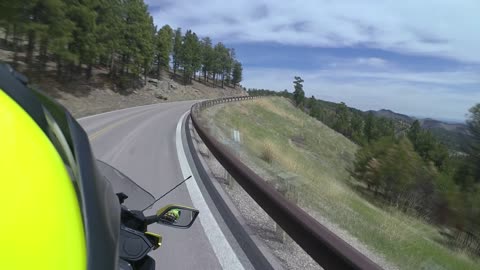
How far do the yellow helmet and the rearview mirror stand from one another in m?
0.95

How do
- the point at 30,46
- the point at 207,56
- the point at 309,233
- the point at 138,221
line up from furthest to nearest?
the point at 207,56 → the point at 30,46 → the point at 309,233 → the point at 138,221

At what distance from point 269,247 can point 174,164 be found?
20.3 feet

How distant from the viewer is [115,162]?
10227mm

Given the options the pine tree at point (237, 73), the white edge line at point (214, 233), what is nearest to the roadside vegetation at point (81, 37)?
the white edge line at point (214, 233)

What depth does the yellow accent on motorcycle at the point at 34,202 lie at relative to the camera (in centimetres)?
105

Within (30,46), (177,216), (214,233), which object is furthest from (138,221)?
(30,46)

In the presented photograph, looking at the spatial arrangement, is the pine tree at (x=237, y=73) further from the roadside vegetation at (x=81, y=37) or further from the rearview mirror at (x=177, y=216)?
the rearview mirror at (x=177, y=216)

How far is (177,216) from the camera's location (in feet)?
8.13

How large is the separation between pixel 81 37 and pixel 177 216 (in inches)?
1767

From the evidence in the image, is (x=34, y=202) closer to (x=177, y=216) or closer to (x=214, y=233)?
(x=177, y=216)

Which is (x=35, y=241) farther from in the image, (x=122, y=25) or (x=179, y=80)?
(x=179, y=80)

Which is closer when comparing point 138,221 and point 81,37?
point 138,221

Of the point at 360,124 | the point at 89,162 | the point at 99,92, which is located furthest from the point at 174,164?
the point at 360,124

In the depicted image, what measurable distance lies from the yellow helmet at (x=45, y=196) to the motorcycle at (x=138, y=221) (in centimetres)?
53
